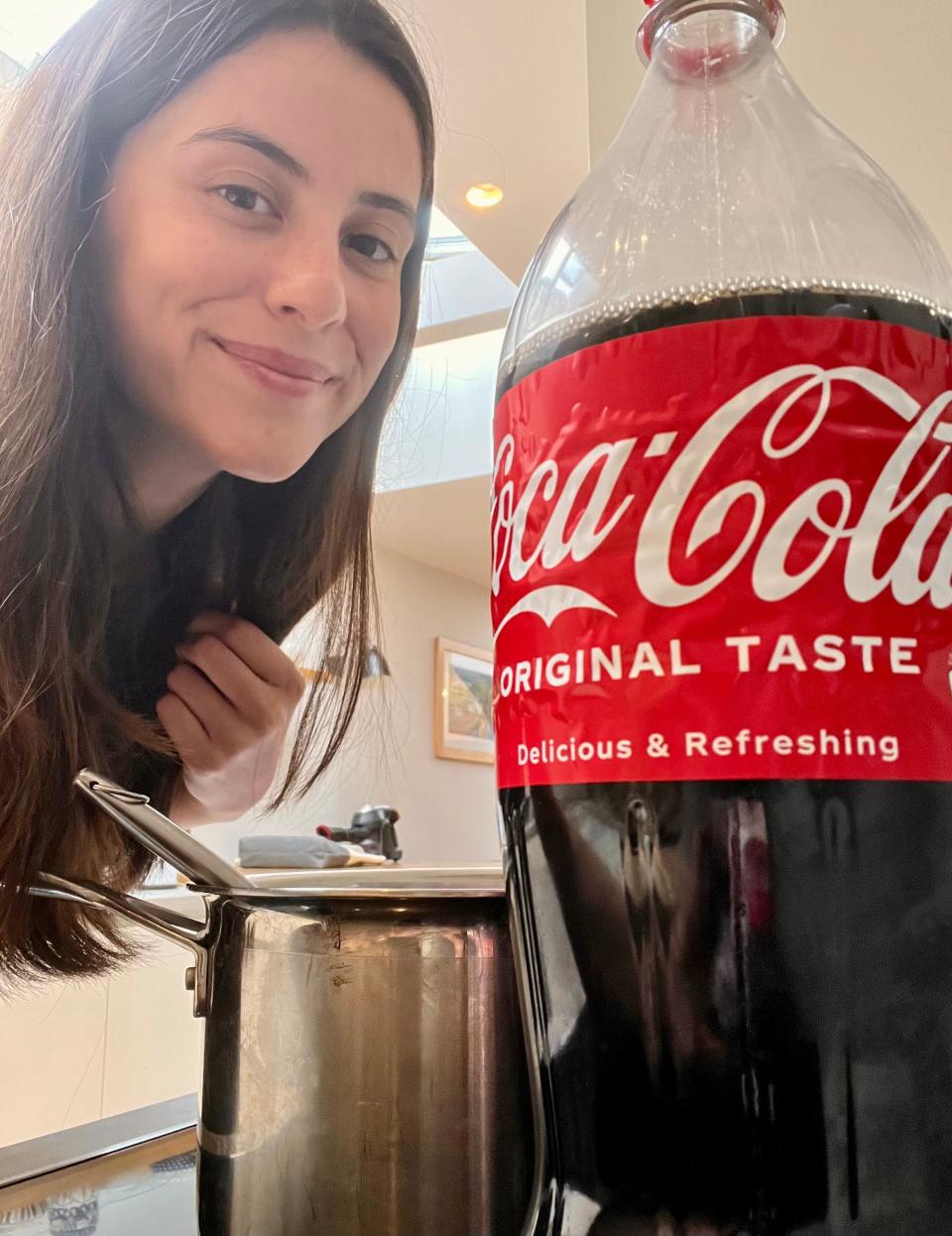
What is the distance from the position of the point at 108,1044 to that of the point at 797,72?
1258 mm

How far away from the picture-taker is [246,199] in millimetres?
658

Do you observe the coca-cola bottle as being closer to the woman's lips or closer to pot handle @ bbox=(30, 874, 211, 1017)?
pot handle @ bbox=(30, 874, 211, 1017)

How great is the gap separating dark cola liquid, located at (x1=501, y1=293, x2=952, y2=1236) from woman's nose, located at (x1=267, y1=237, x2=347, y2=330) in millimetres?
457

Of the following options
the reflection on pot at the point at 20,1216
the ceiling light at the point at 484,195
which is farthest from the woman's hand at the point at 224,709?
the ceiling light at the point at 484,195

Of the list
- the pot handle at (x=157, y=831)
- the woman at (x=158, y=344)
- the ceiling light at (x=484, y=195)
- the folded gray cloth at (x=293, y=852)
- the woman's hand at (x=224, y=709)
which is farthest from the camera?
the folded gray cloth at (x=293, y=852)

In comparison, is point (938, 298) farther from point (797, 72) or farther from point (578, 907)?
point (797, 72)

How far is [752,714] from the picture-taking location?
24 cm

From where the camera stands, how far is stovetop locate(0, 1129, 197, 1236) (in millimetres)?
385

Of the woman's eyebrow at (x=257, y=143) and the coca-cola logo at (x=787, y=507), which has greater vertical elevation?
the woman's eyebrow at (x=257, y=143)

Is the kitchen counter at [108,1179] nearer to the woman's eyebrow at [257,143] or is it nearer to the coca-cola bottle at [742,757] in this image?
the coca-cola bottle at [742,757]

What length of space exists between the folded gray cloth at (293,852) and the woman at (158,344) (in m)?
0.73

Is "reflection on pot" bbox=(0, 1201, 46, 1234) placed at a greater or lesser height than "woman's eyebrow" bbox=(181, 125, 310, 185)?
lesser

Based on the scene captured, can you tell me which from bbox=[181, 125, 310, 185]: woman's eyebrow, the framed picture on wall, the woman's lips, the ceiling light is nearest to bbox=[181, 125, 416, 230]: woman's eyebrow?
bbox=[181, 125, 310, 185]: woman's eyebrow

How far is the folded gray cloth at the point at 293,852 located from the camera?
157 cm
